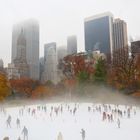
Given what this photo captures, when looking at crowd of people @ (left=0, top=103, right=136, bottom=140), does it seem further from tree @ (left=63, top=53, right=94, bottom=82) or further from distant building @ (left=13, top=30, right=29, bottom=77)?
tree @ (left=63, top=53, right=94, bottom=82)

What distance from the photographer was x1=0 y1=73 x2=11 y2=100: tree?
11.5 ft

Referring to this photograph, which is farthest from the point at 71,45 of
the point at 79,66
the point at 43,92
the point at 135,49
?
the point at 135,49

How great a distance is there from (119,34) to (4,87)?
A: 213cm

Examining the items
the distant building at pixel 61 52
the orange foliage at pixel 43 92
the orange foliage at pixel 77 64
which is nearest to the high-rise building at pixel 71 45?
the distant building at pixel 61 52

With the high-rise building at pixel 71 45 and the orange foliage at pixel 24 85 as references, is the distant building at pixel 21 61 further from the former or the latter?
the high-rise building at pixel 71 45

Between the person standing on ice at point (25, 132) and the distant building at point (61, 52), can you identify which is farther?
the distant building at point (61, 52)

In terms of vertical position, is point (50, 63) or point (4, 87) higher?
point (50, 63)

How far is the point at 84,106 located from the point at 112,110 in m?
0.33

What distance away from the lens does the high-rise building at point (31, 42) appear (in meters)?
3.80

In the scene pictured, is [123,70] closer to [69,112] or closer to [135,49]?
[135,49]

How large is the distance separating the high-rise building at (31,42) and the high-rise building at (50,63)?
0.43ft

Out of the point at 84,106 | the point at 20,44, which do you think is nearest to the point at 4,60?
the point at 20,44

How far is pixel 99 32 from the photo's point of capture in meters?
4.23

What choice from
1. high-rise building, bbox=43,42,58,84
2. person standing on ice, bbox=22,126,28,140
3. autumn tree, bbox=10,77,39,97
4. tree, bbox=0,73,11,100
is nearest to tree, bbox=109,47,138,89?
high-rise building, bbox=43,42,58,84
